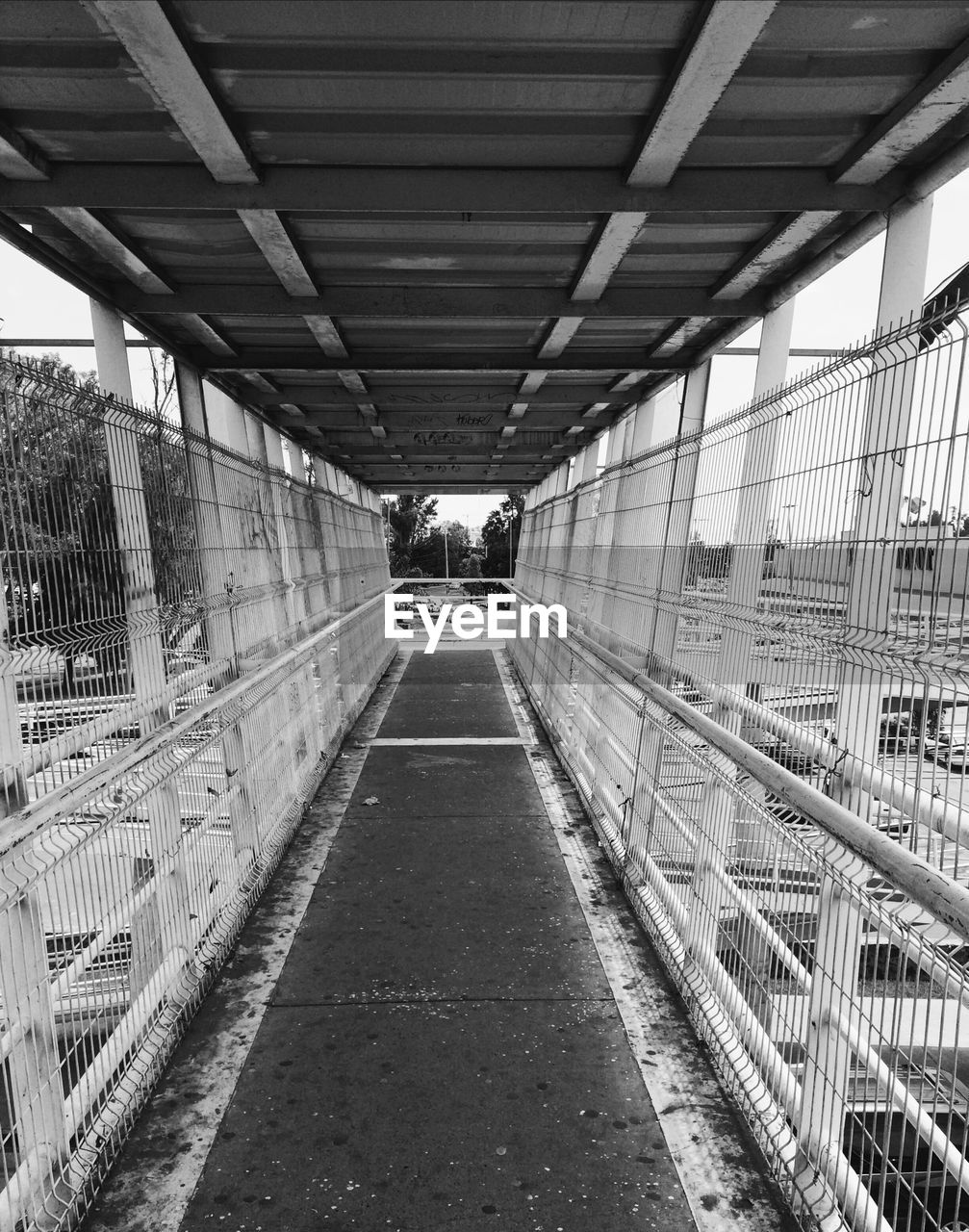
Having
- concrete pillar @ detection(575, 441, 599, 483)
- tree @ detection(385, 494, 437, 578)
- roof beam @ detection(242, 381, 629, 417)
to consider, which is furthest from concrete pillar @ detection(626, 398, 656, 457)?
tree @ detection(385, 494, 437, 578)

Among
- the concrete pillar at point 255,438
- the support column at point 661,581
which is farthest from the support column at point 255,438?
the support column at point 661,581

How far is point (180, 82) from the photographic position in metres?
2.70

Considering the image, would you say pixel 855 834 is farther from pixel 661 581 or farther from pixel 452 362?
pixel 452 362

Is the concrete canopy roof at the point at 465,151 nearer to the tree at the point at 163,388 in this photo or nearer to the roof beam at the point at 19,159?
the roof beam at the point at 19,159

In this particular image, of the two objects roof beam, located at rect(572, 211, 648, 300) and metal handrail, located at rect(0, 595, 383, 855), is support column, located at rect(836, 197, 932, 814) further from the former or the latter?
metal handrail, located at rect(0, 595, 383, 855)

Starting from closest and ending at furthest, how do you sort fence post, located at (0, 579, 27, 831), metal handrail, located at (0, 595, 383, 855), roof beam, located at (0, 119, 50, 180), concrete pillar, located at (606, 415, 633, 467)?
metal handrail, located at (0, 595, 383, 855), fence post, located at (0, 579, 27, 831), roof beam, located at (0, 119, 50, 180), concrete pillar, located at (606, 415, 633, 467)

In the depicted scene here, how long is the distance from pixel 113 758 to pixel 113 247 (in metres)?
2.63

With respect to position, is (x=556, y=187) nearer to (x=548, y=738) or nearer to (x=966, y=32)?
(x=966, y=32)

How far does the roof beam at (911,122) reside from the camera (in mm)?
Answer: 2721

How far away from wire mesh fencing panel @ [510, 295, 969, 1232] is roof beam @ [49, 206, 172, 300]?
9.82 feet

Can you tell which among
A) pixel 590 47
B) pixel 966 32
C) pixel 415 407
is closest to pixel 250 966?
pixel 590 47

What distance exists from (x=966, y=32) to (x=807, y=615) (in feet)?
6.15

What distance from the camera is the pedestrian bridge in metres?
2.45

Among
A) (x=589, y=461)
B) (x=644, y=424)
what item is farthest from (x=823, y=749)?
(x=589, y=461)
